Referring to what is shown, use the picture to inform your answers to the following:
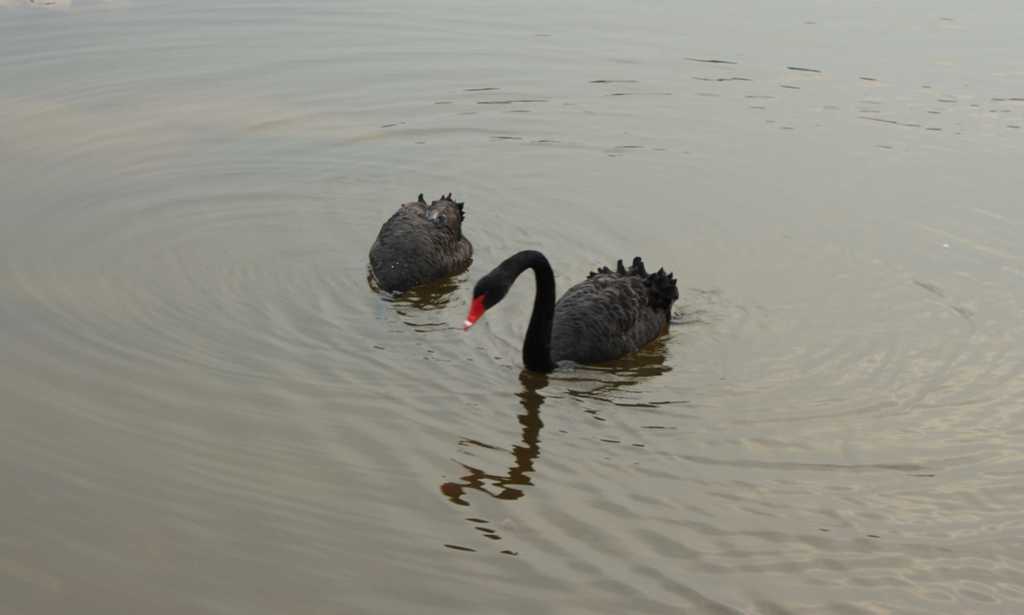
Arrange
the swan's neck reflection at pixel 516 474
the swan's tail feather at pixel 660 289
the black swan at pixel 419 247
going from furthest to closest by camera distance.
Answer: the black swan at pixel 419 247 → the swan's tail feather at pixel 660 289 → the swan's neck reflection at pixel 516 474

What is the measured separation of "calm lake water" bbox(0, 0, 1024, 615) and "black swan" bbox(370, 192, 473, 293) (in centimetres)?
15

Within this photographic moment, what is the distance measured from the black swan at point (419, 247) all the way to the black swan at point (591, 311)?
3.77 ft

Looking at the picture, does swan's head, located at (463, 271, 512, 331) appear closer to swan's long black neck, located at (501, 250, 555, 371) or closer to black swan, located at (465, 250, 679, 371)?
black swan, located at (465, 250, 679, 371)

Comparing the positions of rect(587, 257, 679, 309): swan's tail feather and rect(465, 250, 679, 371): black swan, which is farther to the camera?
rect(587, 257, 679, 309): swan's tail feather

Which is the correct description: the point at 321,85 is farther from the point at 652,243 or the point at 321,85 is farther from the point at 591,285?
the point at 591,285

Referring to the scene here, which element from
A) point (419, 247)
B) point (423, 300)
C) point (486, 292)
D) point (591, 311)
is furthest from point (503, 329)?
point (486, 292)

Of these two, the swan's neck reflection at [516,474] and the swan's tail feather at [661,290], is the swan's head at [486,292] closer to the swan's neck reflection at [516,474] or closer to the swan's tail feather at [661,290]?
the swan's neck reflection at [516,474]

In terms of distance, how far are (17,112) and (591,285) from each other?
681 cm

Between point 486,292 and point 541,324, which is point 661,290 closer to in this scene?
point 541,324

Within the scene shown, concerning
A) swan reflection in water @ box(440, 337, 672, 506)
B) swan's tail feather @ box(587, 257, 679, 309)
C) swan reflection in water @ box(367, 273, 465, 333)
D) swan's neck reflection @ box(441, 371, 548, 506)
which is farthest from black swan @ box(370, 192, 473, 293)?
swan's neck reflection @ box(441, 371, 548, 506)

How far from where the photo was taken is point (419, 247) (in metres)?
9.77

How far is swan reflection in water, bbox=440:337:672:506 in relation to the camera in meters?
6.75

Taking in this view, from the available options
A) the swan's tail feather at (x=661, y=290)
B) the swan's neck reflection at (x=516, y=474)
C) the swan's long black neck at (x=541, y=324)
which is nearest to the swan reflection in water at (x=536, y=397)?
the swan's neck reflection at (x=516, y=474)

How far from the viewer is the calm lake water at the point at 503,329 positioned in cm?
602
